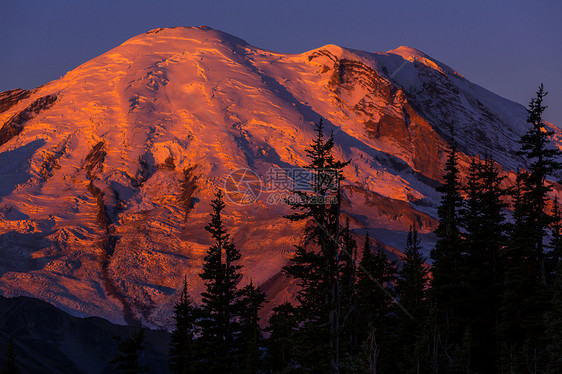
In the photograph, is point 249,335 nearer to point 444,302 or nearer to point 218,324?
point 218,324

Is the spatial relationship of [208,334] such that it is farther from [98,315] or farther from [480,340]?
[98,315]

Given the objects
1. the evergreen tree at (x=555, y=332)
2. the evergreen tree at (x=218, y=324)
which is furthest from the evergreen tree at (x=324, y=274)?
the evergreen tree at (x=218, y=324)

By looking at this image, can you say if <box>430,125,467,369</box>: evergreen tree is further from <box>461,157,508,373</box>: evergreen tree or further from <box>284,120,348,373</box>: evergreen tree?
<box>284,120,348,373</box>: evergreen tree

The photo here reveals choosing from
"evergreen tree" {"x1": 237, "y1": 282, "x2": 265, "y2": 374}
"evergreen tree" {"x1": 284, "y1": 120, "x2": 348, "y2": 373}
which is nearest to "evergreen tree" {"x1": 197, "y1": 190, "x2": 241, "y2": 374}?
"evergreen tree" {"x1": 237, "y1": 282, "x2": 265, "y2": 374}

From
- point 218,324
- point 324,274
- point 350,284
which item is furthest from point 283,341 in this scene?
point 218,324

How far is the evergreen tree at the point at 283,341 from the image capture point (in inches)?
1550

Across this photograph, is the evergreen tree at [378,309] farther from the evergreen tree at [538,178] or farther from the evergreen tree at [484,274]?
the evergreen tree at [538,178]

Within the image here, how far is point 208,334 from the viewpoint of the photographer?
2143 inches

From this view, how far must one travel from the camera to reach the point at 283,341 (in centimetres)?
4219

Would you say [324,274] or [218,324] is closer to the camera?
[324,274]

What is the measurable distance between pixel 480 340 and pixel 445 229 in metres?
8.25

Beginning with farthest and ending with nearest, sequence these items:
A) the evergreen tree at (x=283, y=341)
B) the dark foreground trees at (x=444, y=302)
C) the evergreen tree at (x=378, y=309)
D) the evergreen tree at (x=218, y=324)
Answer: the evergreen tree at (x=378, y=309)
the evergreen tree at (x=218, y=324)
the dark foreground trees at (x=444, y=302)
the evergreen tree at (x=283, y=341)

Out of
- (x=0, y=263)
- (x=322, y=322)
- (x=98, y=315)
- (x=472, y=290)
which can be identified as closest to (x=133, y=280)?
(x=98, y=315)

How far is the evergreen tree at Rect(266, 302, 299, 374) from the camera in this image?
39.4 meters
